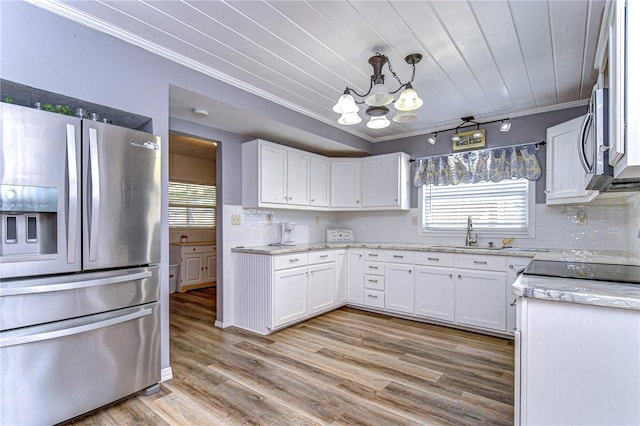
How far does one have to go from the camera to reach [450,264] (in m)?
3.57

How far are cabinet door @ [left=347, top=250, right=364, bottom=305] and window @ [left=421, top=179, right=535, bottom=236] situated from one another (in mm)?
989

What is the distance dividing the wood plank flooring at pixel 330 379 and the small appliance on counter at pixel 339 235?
4.93 ft

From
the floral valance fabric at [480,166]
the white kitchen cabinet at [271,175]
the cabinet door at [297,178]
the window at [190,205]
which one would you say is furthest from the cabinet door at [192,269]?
the floral valance fabric at [480,166]

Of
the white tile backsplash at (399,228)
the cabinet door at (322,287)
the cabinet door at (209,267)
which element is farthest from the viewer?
the cabinet door at (209,267)

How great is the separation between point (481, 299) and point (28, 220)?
12.3ft

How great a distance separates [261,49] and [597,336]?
250 cm

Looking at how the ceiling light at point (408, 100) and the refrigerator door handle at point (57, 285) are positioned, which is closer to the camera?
the refrigerator door handle at point (57, 285)

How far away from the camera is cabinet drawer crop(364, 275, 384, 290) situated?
407cm

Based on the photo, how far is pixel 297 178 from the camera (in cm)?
407

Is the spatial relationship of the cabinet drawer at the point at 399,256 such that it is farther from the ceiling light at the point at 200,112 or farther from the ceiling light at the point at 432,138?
the ceiling light at the point at 200,112

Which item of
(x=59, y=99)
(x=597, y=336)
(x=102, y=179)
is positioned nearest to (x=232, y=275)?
(x=102, y=179)

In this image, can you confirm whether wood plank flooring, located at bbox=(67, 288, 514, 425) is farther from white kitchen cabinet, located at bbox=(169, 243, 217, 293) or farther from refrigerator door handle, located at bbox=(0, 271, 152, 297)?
white kitchen cabinet, located at bbox=(169, 243, 217, 293)

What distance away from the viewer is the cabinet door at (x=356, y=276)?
426cm

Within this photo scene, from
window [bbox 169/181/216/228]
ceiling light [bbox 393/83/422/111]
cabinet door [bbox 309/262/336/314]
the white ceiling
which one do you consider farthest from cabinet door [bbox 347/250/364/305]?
window [bbox 169/181/216/228]
